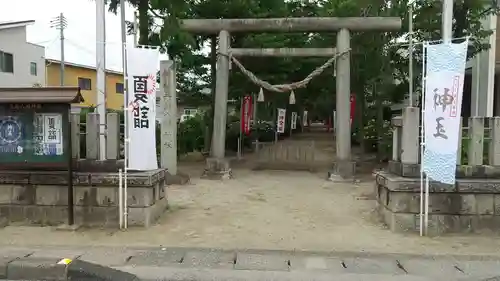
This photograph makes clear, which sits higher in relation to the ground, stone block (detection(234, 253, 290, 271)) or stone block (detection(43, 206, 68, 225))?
stone block (detection(43, 206, 68, 225))

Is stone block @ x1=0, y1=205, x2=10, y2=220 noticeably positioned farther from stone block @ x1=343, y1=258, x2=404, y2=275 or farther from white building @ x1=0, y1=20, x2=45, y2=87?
white building @ x1=0, y1=20, x2=45, y2=87

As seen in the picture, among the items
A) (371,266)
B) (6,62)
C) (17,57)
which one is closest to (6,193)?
(371,266)

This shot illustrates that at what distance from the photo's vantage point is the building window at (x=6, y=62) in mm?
30328

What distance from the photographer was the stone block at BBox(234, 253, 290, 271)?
19.4 ft

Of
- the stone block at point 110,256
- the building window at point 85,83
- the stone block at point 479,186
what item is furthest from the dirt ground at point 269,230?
the building window at point 85,83

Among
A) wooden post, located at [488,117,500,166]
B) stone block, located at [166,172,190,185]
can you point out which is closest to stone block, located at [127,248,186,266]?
wooden post, located at [488,117,500,166]

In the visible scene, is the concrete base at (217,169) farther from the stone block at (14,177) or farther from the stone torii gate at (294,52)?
the stone block at (14,177)

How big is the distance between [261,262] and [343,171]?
323 inches

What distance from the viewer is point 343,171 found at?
1388 centimetres

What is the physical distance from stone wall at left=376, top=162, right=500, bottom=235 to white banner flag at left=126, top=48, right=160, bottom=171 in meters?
3.95

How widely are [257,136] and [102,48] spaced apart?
17.6 m

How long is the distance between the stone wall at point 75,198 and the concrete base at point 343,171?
7.20 metres

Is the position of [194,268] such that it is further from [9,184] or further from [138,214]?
[9,184]

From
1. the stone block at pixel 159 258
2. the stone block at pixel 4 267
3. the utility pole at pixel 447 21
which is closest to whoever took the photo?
the stone block at pixel 4 267
